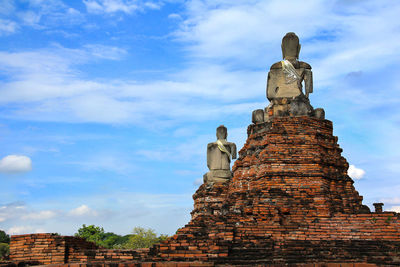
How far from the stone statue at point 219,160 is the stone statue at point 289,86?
714 cm

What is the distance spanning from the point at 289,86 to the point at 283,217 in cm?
477

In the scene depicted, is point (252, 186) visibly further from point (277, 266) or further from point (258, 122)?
point (277, 266)

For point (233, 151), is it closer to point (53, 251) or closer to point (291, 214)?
point (291, 214)

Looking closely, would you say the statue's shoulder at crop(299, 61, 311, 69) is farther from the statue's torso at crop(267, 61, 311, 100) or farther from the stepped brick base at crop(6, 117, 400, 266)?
the stepped brick base at crop(6, 117, 400, 266)

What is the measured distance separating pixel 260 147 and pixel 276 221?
2928mm

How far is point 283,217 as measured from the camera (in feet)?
44.9

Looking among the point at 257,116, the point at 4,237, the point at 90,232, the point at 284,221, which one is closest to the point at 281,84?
the point at 257,116

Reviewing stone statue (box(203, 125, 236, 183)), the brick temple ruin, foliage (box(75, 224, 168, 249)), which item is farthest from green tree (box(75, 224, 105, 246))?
the brick temple ruin

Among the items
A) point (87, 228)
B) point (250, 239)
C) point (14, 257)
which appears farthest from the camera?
point (87, 228)

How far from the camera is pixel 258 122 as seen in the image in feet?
54.1

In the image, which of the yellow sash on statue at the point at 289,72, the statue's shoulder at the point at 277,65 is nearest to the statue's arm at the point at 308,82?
the yellow sash on statue at the point at 289,72

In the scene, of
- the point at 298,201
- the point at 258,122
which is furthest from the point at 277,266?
the point at 258,122

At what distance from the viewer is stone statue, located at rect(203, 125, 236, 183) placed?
76.6ft

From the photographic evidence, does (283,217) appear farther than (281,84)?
No
